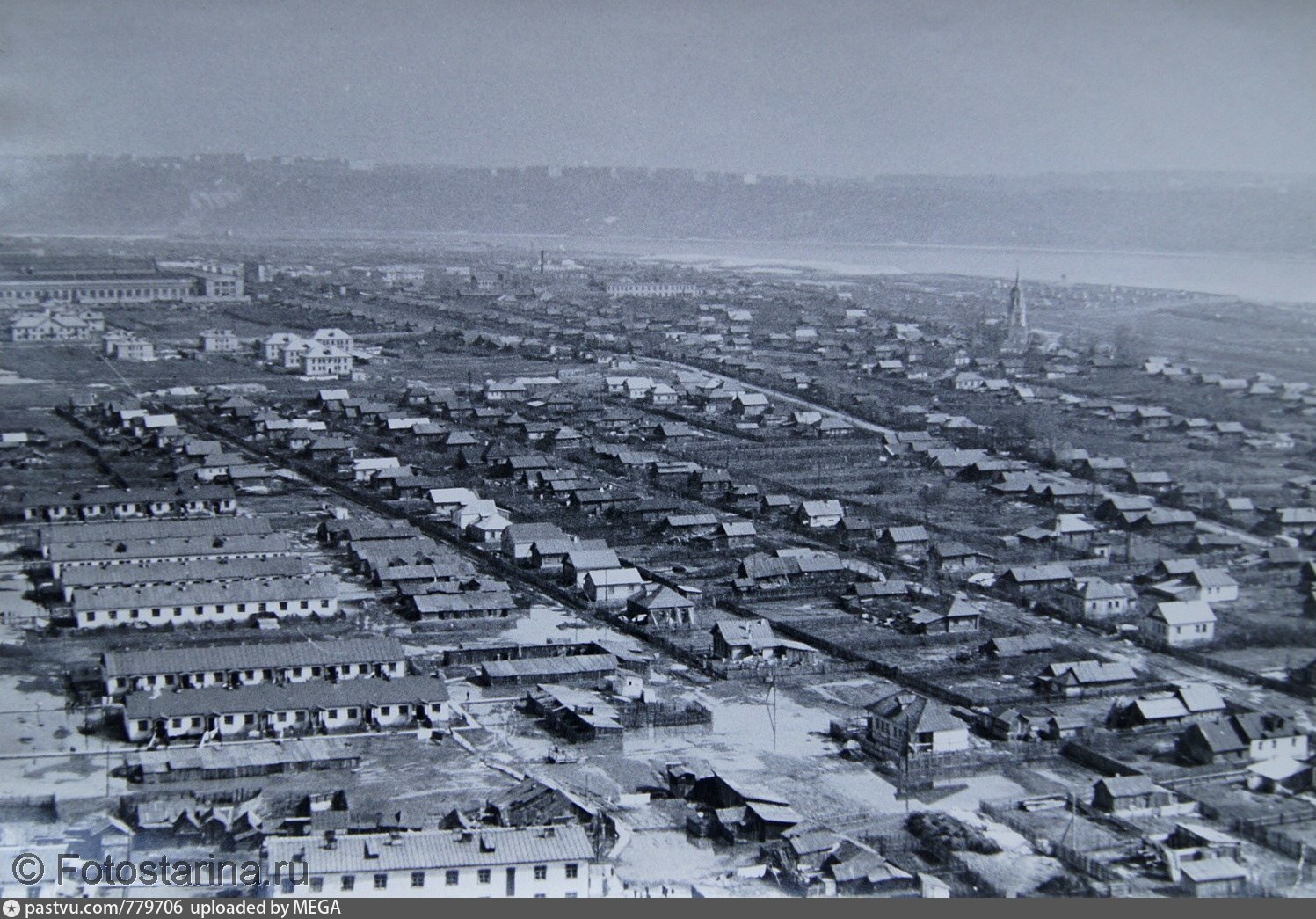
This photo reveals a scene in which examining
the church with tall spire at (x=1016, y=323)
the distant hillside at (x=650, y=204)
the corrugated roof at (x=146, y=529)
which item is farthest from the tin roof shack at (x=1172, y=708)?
the church with tall spire at (x=1016, y=323)

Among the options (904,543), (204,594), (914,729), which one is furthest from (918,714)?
(204,594)

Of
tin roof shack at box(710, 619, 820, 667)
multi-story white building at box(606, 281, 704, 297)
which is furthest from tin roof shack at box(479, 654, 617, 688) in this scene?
multi-story white building at box(606, 281, 704, 297)

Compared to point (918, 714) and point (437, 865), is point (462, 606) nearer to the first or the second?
point (918, 714)

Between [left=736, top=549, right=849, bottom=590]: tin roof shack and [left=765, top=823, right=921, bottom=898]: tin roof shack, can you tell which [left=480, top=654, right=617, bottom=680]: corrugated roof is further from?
[left=765, top=823, right=921, bottom=898]: tin roof shack

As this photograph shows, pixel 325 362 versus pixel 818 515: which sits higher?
pixel 325 362

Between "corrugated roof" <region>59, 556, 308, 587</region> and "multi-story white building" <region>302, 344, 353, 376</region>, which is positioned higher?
"multi-story white building" <region>302, 344, 353, 376</region>

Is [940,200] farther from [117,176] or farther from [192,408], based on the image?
[117,176]

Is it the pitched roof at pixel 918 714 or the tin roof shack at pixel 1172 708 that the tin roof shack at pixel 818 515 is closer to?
the tin roof shack at pixel 1172 708
